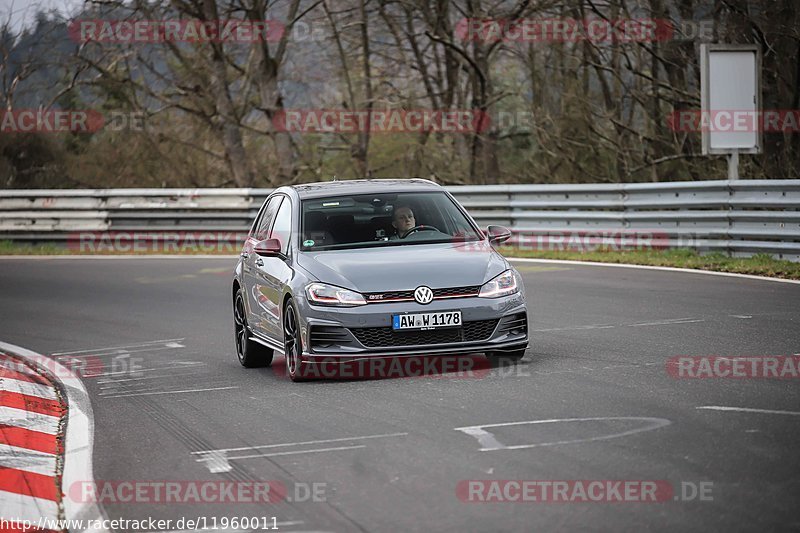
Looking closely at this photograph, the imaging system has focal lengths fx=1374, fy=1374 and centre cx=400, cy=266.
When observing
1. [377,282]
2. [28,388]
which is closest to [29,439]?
[28,388]

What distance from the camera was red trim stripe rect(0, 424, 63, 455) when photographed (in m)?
8.48

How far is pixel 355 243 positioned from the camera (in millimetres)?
11180

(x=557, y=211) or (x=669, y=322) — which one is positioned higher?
(x=557, y=211)

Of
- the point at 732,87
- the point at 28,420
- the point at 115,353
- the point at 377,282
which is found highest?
the point at 732,87

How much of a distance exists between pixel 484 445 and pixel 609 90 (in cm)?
2671

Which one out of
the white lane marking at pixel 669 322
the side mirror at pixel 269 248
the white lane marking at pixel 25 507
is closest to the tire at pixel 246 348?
the side mirror at pixel 269 248

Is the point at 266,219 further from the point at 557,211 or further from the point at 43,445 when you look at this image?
A: the point at 557,211

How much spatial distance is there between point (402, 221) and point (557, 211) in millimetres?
12657

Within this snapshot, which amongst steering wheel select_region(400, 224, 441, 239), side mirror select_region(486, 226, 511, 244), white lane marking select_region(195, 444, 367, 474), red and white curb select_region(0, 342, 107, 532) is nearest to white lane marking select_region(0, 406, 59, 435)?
red and white curb select_region(0, 342, 107, 532)

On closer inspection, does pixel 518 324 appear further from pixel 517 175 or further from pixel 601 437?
pixel 517 175

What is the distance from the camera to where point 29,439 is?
8.77 meters

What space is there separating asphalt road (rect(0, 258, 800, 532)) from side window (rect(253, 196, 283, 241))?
1195 mm

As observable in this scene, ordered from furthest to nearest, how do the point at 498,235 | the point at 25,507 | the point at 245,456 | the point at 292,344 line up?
the point at 498,235, the point at 292,344, the point at 245,456, the point at 25,507

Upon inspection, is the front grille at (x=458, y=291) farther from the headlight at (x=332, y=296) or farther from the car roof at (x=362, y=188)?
the car roof at (x=362, y=188)
